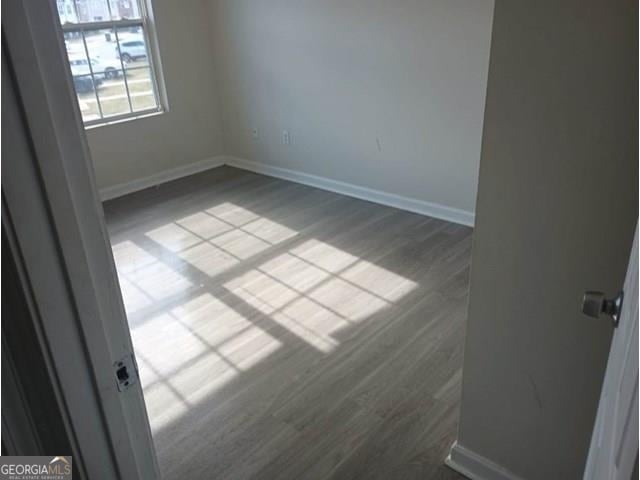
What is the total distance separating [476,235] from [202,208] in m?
3.22

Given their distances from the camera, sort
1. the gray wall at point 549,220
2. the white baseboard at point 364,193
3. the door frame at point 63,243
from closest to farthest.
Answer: the door frame at point 63,243, the gray wall at point 549,220, the white baseboard at point 364,193

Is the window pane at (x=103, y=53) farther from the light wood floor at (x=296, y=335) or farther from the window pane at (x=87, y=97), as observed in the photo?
the light wood floor at (x=296, y=335)

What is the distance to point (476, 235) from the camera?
5.01 ft

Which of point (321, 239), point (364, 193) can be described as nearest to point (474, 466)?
point (321, 239)

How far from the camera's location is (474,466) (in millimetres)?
1837

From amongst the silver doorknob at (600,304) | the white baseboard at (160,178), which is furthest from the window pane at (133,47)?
the silver doorknob at (600,304)

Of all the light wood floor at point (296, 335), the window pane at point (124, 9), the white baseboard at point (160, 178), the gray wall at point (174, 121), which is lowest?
the light wood floor at point (296, 335)

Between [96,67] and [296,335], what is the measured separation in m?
3.08

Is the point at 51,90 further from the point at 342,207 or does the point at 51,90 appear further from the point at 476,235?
the point at 342,207

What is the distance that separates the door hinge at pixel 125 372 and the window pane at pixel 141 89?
4.28m

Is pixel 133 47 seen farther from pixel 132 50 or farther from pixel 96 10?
pixel 96 10

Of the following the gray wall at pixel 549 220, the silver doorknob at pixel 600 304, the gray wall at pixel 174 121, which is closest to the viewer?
the silver doorknob at pixel 600 304

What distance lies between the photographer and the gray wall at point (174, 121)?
461 centimetres

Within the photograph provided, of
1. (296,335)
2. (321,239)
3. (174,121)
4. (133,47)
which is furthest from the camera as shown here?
(174,121)
